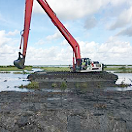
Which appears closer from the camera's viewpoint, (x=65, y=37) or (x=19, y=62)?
(x=19, y=62)

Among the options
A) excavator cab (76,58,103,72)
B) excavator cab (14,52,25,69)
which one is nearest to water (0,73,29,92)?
excavator cab (14,52,25,69)

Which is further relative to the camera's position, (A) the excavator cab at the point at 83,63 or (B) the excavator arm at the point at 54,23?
(A) the excavator cab at the point at 83,63

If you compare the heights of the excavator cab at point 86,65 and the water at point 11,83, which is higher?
the excavator cab at point 86,65

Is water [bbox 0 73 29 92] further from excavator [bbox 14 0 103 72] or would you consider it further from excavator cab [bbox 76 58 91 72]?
excavator cab [bbox 76 58 91 72]

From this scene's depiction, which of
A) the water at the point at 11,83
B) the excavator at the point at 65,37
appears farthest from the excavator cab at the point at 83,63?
the water at the point at 11,83

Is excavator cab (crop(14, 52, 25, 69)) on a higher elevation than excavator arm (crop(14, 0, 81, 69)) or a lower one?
lower

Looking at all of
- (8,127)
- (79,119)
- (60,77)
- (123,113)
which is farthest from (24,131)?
(60,77)

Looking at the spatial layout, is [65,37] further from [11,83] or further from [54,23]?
[11,83]

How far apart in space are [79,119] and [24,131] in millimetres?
2386

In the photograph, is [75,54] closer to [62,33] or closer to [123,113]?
[62,33]

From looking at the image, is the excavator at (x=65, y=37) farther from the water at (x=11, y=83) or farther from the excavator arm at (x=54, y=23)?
the water at (x=11, y=83)

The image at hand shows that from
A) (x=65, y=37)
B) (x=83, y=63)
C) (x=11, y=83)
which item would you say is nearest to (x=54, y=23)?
(x=65, y=37)

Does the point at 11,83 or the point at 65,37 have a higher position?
the point at 65,37

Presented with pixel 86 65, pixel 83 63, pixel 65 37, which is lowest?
pixel 86 65
